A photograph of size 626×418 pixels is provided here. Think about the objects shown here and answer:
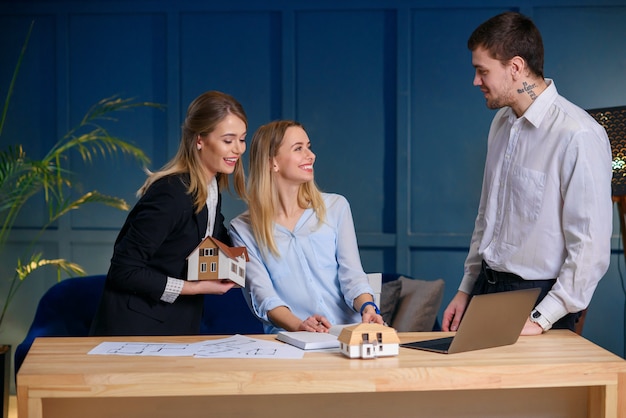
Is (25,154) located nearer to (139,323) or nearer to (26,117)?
(26,117)

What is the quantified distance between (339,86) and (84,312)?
2167 mm

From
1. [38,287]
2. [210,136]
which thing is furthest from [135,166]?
[210,136]

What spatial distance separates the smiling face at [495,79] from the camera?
252cm

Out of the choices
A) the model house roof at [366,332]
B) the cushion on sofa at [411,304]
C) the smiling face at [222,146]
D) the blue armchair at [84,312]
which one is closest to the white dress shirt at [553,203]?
the model house roof at [366,332]

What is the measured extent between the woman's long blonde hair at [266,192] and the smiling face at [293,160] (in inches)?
0.8

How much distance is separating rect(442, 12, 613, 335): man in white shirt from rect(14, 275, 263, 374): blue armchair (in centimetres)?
179

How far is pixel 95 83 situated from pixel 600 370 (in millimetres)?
4027

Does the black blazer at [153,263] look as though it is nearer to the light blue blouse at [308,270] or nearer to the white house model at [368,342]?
the light blue blouse at [308,270]

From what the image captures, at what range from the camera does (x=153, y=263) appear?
2.77 m

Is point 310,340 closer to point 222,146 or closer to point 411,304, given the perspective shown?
point 222,146

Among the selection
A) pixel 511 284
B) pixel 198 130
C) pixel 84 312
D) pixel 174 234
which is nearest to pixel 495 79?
pixel 511 284

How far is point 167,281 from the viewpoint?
107 inches

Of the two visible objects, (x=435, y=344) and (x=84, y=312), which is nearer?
(x=435, y=344)

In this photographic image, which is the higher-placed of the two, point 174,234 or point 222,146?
point 222,146
